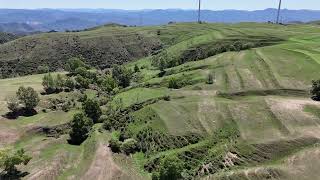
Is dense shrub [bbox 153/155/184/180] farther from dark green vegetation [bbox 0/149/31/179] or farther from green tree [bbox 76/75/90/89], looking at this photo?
green tree [bbox 76/75/90/89]

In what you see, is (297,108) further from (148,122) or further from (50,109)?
(50,109)

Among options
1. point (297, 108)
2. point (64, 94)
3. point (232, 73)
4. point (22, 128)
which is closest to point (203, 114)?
point (297, 108)

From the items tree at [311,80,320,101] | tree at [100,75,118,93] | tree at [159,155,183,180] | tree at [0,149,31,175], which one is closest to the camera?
tree at [159,155,183,180]

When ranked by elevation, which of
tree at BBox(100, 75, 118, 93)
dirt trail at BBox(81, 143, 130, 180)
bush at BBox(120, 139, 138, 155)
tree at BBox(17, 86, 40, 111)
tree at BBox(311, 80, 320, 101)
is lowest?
tree at BBox(100, 75, 118, 93)

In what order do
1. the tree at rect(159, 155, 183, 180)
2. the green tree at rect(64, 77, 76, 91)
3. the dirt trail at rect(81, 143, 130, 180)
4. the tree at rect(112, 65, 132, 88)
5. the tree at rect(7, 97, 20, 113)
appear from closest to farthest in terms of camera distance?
the tree at rect(159, 155, 183, 180) < the dirt trail at rect(81, 143, 130, 180) < the tree at rect(7, 97, 20, 113) < the green tree at rect(64, 77, 76, 91) < the tree at rect(112, 65, 132, 88)

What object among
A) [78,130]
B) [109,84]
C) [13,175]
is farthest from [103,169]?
[109,84]

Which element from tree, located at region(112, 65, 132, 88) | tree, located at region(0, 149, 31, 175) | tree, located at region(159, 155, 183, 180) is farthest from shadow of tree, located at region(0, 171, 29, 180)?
tree, located at region(112, 65, 132, 88)

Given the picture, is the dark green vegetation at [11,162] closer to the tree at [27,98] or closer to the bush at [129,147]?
the bush at [129,147]
